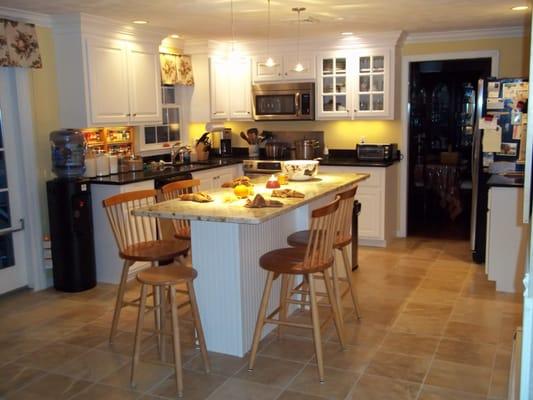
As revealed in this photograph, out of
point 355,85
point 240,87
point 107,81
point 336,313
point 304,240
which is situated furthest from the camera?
point 240,87

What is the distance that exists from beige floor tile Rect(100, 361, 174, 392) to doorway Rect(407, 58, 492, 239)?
411cm

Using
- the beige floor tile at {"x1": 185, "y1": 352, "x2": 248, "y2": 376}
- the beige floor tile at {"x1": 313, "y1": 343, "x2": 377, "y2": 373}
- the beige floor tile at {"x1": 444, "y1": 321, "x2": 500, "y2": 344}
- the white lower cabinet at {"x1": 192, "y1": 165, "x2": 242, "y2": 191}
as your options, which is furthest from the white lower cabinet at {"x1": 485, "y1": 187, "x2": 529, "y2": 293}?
the white lower cabinet at {"x1": 192, "y1": 165, "x2": 242, "y2": 191}

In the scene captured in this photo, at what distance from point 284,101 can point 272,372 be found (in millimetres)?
3919

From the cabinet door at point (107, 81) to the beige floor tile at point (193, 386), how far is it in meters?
2.63

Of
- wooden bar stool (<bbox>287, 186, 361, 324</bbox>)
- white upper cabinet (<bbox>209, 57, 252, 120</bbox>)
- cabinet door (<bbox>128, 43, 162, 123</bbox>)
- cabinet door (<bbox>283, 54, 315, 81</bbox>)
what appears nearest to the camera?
wooden bar stool (<bbox>287, 186, 361, 324</bbox>)

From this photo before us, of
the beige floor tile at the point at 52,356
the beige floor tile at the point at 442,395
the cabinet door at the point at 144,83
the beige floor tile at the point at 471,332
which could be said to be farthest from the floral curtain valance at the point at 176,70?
the beige floor tile at the point at 442,395

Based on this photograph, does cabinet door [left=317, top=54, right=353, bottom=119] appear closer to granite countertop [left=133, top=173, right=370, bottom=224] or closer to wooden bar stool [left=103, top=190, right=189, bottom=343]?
granite countertop [left=133, top=173, right=370, bottom=224]

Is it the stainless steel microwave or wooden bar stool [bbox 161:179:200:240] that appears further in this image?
the stainless steel microwave

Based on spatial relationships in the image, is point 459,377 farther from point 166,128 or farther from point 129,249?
point 166,128

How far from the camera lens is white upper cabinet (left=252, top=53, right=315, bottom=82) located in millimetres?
6328

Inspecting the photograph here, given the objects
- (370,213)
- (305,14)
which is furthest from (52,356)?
(370,213)

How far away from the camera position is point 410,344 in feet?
11.7

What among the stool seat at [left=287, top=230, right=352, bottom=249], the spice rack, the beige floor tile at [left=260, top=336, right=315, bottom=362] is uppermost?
the spice rack

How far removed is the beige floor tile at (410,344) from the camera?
136 inches
